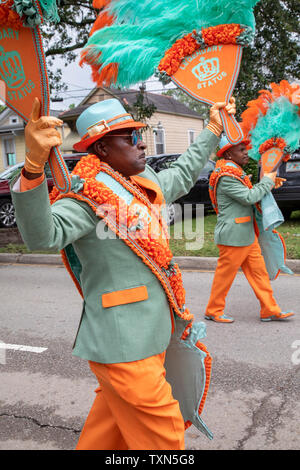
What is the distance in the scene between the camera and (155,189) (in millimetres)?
2348

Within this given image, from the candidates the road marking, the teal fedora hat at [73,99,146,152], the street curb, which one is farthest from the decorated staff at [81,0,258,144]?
the street curb

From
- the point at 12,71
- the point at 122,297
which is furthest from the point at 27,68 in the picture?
the point at 122,297

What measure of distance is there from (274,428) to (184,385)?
99 cm

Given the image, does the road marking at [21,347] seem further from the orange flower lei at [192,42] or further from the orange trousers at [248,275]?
the orange flower lei at [192,42]

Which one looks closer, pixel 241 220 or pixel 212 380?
pixel 212 380

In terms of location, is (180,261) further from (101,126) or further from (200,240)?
(101,126)

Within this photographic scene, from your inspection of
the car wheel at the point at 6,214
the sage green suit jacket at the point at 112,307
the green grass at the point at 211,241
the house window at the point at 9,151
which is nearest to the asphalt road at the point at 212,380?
the sage green suit jacket at the point at 112,307

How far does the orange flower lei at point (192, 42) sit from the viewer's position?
2.75 meters

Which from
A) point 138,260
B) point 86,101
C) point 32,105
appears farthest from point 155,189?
point 86,101

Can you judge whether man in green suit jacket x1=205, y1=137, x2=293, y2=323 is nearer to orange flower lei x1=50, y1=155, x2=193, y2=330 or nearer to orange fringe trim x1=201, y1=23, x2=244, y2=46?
orange fringe trim x1=201, y1=23, x2=244, y2=46

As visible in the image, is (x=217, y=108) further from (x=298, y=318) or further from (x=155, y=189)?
(x=298, y=318)

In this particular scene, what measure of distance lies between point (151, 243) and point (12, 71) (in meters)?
0.90

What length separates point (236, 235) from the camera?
4.96 metres

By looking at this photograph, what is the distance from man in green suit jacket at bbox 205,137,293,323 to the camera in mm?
4906
